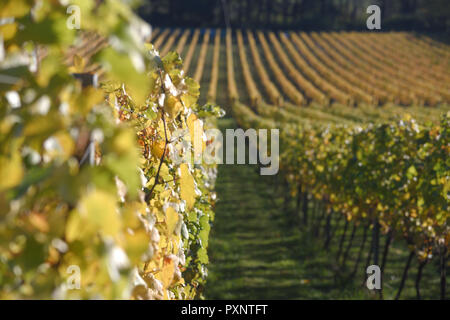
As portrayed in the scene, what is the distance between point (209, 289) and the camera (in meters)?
7.50

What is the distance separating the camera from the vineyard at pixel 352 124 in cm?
692

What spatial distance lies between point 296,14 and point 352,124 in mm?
60069

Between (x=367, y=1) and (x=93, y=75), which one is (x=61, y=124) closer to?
(x=93, y=75)

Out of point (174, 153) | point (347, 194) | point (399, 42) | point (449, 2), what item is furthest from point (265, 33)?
point (174, 153)

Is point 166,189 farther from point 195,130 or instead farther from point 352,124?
point 352,124

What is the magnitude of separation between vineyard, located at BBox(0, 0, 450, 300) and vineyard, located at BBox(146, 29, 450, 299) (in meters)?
0.05

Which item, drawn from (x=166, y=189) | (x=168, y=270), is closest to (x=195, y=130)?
(x=166, y=189)

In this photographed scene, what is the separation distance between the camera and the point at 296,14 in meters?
68.0

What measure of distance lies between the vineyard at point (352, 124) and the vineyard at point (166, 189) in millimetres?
51

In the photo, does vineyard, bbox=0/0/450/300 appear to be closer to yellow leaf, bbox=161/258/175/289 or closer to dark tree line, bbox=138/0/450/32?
yellow leaf, bbox=161/258/175/289

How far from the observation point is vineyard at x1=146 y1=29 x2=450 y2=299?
6922mm

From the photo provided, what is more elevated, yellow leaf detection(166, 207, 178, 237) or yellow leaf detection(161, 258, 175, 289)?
yellow leaf detection(166, 207, 178, 237)

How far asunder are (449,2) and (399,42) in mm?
10991

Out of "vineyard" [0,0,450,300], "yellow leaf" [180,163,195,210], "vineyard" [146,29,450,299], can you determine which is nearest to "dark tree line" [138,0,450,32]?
"vineyard" [146,29,450,299]
